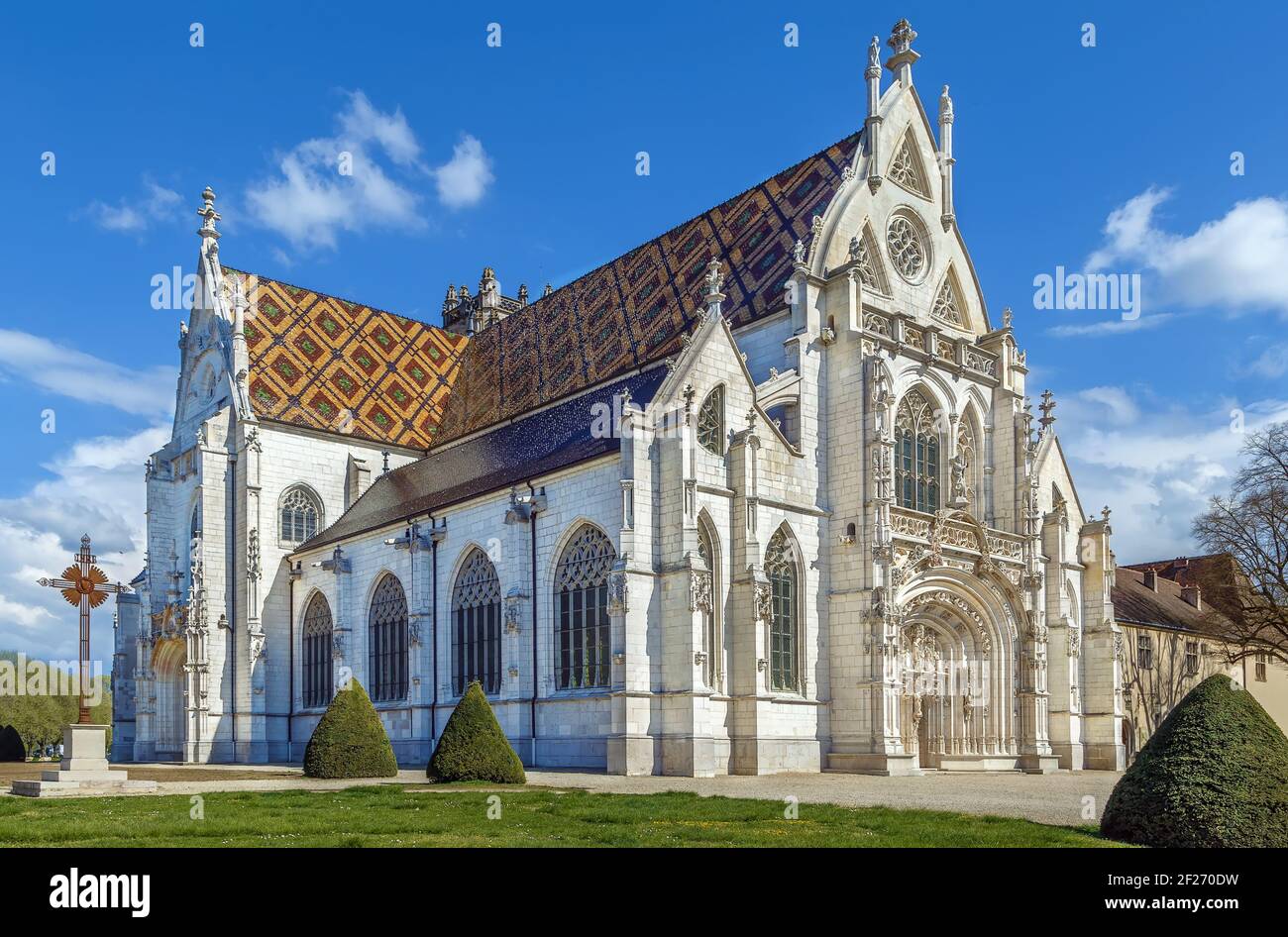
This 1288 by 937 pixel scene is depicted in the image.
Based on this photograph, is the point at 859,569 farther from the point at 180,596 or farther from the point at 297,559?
the point at 180,596

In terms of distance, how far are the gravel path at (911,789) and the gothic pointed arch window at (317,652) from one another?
13129 mm

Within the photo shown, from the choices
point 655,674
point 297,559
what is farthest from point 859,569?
point 297,559

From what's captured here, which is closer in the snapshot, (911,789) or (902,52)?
(911,789)

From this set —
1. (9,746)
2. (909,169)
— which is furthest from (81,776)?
(909,169)

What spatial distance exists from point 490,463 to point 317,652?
8805mm

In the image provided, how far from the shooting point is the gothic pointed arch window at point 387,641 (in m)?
33.8

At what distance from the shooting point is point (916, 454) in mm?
31062

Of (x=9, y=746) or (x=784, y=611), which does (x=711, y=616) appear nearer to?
(x=784, y=611)

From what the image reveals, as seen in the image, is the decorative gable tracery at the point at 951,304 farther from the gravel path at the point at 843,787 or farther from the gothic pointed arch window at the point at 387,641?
the gothic pointed arch window at the point at 387,641

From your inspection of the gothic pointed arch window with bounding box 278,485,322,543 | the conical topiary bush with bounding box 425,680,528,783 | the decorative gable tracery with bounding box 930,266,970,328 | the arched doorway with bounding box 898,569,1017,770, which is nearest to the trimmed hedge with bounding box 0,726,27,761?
the gothic pointed arch window with bounding box 278,485,322,543

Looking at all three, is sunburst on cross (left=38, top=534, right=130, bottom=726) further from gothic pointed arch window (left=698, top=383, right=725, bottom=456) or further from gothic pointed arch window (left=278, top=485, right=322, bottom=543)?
gothic pointed arch window (left=278, top=485, right=322, bottom=543)

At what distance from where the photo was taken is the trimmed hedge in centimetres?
3725

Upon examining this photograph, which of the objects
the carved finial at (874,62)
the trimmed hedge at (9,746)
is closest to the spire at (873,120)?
the carved finial at (874,62)
